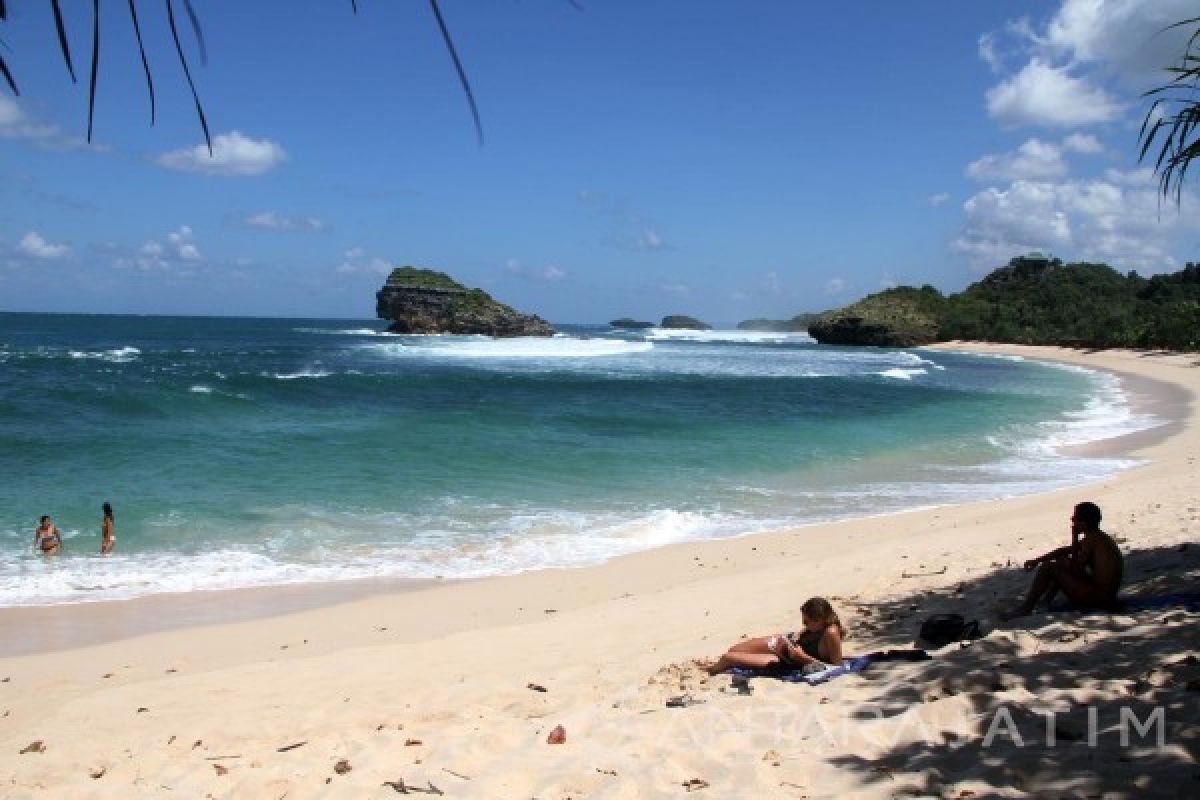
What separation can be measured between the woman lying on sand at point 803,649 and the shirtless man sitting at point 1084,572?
1.72 metres

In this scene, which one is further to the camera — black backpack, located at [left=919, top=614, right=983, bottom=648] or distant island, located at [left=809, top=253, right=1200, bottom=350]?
distant island, located at [left=809, top=253, right=1200, bottom=350]

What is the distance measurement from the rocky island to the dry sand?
3586 inches

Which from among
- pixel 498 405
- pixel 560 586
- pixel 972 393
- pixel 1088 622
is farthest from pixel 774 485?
pixel 972 393

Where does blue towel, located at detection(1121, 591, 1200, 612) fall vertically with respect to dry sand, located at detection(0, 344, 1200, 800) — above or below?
above

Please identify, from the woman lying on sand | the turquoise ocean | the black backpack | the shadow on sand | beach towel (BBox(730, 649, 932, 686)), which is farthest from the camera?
the turquoise ocean

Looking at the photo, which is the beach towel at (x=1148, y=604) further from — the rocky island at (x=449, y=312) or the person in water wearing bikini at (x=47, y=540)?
the rocky island at (x=449, y=312)

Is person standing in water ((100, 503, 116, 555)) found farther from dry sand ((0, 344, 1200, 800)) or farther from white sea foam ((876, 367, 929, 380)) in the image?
white sea foam ((876, 367, 929, 380))

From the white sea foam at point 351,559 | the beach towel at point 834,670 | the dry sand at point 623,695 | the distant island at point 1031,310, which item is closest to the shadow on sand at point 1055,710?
the dry sand at point 623,695

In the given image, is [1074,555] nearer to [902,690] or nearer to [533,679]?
[902,690]

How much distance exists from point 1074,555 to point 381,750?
5267 millimetres

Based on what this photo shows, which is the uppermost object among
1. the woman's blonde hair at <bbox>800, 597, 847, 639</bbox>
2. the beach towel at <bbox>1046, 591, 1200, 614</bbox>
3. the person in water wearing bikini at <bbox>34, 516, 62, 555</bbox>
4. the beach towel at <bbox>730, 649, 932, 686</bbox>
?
the beach towel at <bbox>1046, 591, 1200, 614</bbox>

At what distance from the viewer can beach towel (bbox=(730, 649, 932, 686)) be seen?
5.45 m

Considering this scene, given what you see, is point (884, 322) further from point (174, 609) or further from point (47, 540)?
point (174, 609)

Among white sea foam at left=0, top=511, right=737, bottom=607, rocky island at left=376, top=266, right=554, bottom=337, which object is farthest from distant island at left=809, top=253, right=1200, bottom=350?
white sea foam at left=0, top=511, right=737, bottom=607
